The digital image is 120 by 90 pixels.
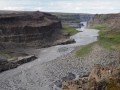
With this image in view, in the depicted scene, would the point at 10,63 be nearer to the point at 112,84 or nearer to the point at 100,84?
the point at 100,84

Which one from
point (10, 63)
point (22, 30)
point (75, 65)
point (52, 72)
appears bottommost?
point (10, 63)

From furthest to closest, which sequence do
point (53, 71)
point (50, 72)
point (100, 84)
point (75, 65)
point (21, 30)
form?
1. point (21, 30)
2. point (75, 65)
3. point (53, 71)
4. point (50, 72)
5. point (100, 84)

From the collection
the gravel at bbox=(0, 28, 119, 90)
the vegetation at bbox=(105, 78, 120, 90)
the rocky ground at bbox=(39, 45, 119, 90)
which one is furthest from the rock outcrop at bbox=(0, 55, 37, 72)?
the vegetation at bbox=(105, 78, 120, 90)

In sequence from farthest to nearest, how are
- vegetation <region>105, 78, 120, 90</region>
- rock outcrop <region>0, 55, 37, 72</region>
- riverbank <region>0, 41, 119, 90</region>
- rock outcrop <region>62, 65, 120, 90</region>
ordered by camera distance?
rock outcrop <region>0, 55, 37, 72</region>, riverbank <region>0, 41, 119, 90</region>, rock outcrop <region>62, 65, 120, 90</region>, vegetation <region>105, 78, 120, 90</region>

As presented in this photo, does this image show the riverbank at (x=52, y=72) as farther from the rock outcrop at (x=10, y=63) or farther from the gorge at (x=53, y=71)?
the rock outcrop at (x=10, y=63)

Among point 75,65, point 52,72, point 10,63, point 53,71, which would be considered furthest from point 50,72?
point 10,63

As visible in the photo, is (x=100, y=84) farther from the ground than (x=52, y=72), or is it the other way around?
(x=100, y=84)

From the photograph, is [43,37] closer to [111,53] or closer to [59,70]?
[111,53]

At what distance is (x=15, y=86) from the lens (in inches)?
1789

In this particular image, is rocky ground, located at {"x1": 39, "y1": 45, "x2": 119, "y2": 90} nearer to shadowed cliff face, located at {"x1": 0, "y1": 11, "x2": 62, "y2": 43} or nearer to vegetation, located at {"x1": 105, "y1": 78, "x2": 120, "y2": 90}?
vegetation, located at {"x1": 105, "y1": 78, "x2": 120, "y2": 90}

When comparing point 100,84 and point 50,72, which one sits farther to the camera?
point 50,72

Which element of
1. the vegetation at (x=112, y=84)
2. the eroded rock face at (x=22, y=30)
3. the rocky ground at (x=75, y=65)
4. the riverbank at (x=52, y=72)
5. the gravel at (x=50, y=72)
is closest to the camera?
the vegetation at (x=112, y=84)

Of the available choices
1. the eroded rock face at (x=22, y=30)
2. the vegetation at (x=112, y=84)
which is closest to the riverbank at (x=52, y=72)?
the vegetation at (x=112, y=84)

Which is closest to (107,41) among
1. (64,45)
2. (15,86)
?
(64,45)
